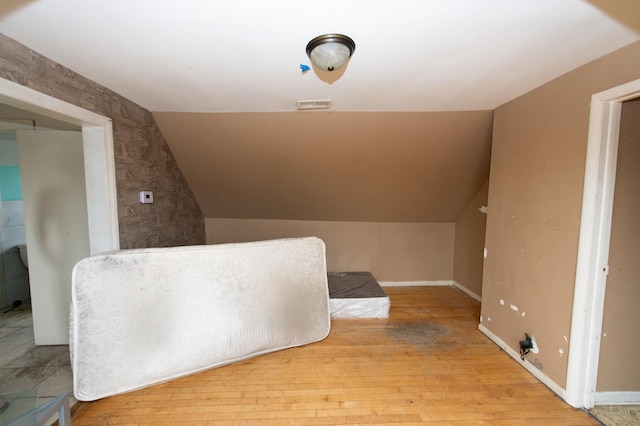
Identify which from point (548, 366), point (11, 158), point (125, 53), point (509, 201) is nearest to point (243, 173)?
point (125, 53)

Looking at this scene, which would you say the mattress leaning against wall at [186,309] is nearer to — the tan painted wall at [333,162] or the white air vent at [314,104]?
the tan painted wall at [333,162]

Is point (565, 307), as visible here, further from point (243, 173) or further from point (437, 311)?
point (243, 173)

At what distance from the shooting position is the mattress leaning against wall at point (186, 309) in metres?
1.57

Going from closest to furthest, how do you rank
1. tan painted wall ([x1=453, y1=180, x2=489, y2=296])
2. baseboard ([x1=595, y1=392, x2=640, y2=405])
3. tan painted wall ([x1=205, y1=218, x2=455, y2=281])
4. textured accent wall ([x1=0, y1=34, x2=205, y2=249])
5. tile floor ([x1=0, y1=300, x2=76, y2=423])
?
textured accent wall ([x1=0, y1=34, x2=205, y2=249]), baseboard ([x1=595, y1=392, x2=640, y2=405]), tile floor ([x1=0, y1=300, x2=76, y2=423]), tan painted wall ([x1=453, y1=180, x2=489, y2=296]), tan painted wall ([x1=205, y1=218, x2=455, y2=281])

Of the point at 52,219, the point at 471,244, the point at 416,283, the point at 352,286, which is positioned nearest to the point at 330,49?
the point at 352,286

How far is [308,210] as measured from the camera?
3.51 meters

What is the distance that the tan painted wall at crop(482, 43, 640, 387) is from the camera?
1519 millimetres

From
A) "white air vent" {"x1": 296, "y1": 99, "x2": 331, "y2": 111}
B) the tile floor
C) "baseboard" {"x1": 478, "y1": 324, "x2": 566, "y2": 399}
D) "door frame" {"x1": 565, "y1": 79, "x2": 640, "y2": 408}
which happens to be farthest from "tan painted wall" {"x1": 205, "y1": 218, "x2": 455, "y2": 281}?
"door frame" {"x1": 565, "y1": 79, "x2": 640, "y2": 408}

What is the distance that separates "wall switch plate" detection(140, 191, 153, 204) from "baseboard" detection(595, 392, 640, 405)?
375cm

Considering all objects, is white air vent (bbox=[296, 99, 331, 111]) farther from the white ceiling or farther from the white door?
the white door

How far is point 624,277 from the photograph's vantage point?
1489mm

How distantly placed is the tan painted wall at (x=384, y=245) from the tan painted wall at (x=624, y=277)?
2183 millimetres

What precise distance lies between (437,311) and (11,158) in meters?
5.78

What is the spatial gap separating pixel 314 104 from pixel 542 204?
6.49ft
